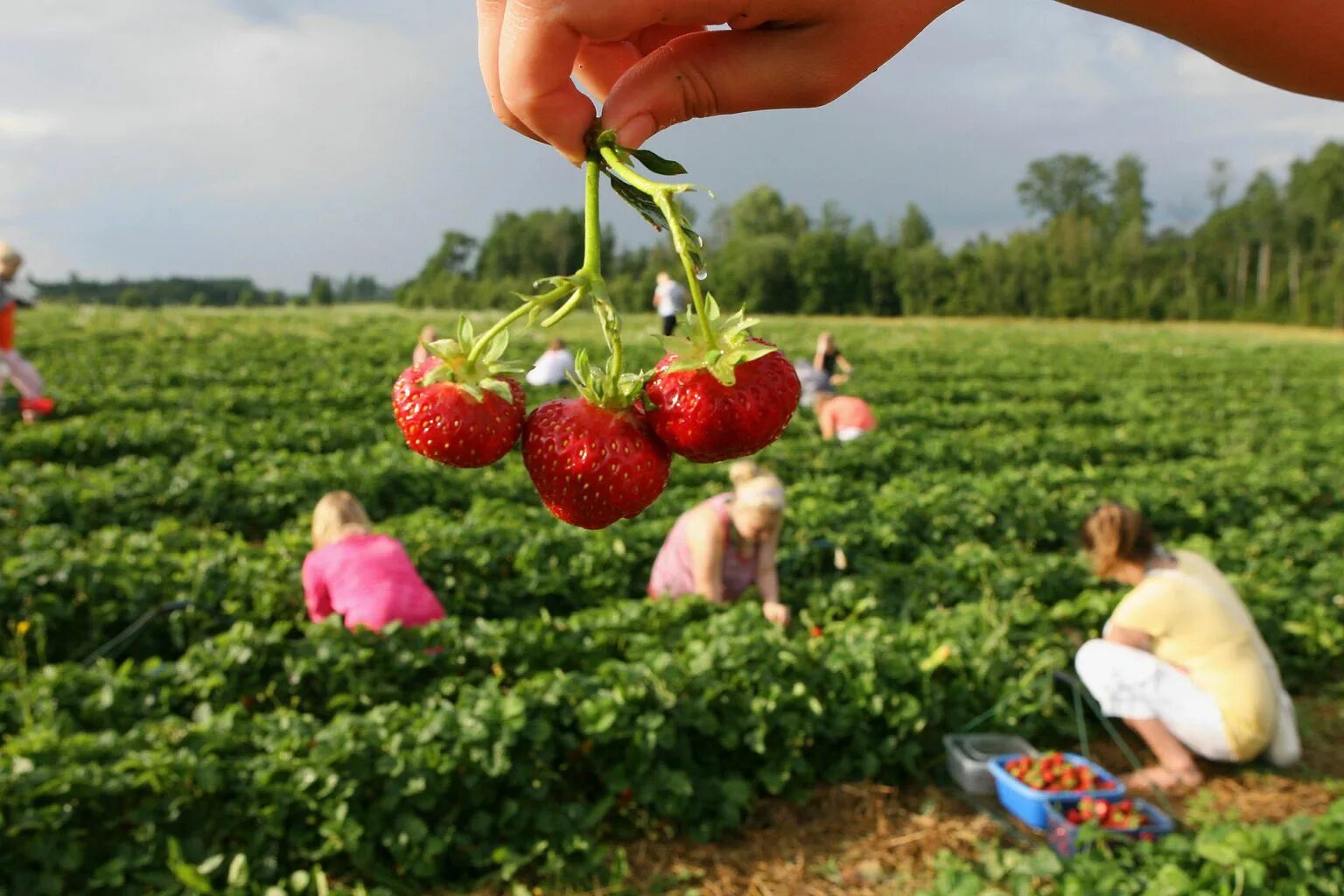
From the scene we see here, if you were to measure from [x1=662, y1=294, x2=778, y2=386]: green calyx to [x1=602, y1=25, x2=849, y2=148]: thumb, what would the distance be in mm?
174

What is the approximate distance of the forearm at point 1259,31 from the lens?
102 cm

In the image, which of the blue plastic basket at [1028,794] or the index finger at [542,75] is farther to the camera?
the blue plastic basket at [1028,794]

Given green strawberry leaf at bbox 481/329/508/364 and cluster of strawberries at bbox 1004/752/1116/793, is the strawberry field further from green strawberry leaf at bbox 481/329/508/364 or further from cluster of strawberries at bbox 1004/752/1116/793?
green strawberry leaf at bbox 481/329/508/364

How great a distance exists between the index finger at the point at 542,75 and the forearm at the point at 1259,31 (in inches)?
19.3

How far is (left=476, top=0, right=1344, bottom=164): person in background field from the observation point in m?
0.84

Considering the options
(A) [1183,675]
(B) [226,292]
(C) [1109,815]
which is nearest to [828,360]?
(A) [1183,675]

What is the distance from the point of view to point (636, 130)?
901 mm

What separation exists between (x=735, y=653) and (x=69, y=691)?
2.83 metres

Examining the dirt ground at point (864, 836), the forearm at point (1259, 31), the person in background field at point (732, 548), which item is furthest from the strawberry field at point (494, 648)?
the forearm at point (1259, 31)

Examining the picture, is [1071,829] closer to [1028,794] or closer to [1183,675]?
[1028,794]

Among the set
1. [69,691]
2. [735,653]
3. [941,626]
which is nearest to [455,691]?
[735,653]

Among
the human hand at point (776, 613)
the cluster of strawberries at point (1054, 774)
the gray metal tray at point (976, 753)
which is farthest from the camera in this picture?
the human hand at point (776, 613)

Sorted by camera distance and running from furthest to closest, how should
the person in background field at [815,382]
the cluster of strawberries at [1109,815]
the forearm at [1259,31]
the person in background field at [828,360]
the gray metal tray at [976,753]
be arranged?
the person in background field at [828,360] < the person in background field at [815,382] < the gray metal tray at [976,753] < the cluster of strawberries at [1109,815] < the forearm at [1259,31]

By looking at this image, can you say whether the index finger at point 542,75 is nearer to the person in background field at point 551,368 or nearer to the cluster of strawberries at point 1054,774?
the cluster of strawberries at point 1054,774
